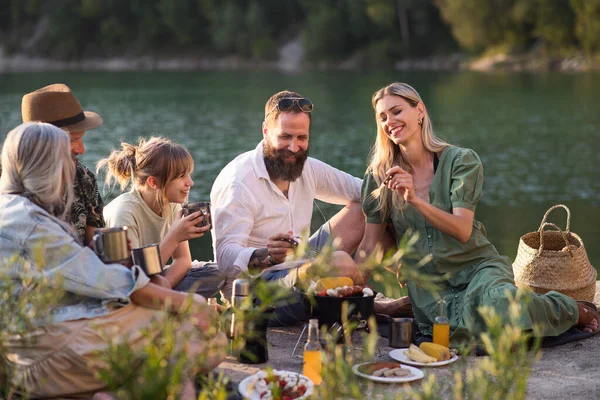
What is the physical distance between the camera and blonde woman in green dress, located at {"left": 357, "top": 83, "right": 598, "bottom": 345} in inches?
176

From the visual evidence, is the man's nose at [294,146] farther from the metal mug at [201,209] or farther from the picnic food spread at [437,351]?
the picnic food spread at [437,351]

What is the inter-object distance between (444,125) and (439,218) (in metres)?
20.6

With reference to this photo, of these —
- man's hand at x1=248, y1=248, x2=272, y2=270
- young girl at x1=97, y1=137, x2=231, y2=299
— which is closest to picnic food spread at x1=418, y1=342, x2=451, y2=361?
man's hand at x1=248, y1=248, x2=272, y2=270

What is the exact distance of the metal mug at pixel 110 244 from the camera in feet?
11.5

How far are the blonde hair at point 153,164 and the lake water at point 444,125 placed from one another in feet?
0.89

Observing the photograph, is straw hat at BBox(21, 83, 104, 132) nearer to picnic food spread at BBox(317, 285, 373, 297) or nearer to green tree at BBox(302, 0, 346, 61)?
picnic food spread at BBox(317, 285, 373, 297)

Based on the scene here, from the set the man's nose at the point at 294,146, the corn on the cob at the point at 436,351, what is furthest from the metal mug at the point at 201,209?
the corn on the cob at the point at 436,351

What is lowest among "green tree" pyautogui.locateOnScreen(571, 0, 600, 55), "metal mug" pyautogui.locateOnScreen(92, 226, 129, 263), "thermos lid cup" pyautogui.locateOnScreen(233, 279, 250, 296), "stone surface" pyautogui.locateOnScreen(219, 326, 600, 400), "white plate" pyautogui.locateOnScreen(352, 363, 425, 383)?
"stone surface" pyautogui.locateOnScreen(219, 326, 600, 400)

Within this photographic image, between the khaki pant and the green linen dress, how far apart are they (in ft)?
5.24

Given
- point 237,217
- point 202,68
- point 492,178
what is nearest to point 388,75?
point 202,68

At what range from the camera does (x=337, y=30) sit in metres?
57.5

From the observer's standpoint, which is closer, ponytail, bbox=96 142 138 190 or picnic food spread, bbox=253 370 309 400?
picnic food spread, bbox=253 370 309 400

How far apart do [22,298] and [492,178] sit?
588 inches

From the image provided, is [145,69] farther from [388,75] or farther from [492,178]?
[492,178]
